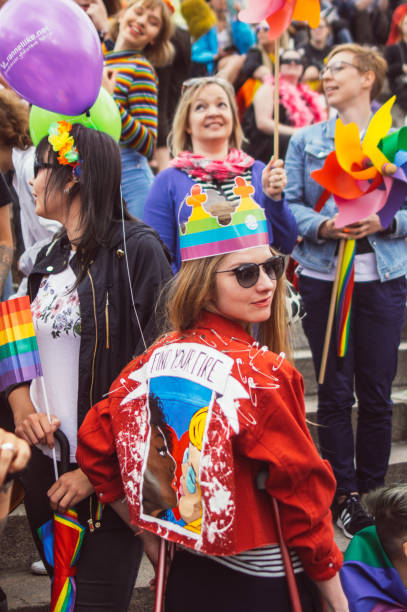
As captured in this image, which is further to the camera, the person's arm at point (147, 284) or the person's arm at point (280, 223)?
the person's arm at point (280, 223)

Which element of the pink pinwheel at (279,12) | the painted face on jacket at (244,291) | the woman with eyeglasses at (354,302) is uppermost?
the pink pinwheel at (279,12)

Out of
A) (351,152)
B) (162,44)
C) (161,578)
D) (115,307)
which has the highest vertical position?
(162,44)

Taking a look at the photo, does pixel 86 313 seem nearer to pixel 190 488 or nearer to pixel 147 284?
pixel 147 284

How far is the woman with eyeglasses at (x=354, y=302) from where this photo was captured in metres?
3.33

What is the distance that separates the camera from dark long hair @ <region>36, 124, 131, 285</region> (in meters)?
2.16

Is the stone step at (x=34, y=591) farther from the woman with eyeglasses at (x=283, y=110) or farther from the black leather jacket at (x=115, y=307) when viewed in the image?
the woman with eyeglasses at (x=283, y=110)

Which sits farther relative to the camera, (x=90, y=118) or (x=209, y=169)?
(x=209, y=169)

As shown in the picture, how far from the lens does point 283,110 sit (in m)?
5.75

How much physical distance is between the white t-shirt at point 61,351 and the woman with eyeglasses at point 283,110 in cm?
333

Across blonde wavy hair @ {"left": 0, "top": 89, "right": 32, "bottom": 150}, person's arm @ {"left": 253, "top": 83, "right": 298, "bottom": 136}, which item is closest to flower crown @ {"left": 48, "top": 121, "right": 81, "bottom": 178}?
blonde wavy hair @ {"left": 0, "top": 89, "right": 32, "bottom": 150}

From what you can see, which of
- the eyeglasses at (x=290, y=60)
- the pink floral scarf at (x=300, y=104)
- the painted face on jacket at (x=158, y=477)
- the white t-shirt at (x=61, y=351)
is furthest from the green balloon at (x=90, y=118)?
the eyeglasses at (x=290, y=60)

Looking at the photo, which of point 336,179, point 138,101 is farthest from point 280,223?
point 138,101

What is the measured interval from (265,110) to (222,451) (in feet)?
13.9

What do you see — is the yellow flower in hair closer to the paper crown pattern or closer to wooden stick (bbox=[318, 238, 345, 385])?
the paper crown pattern
